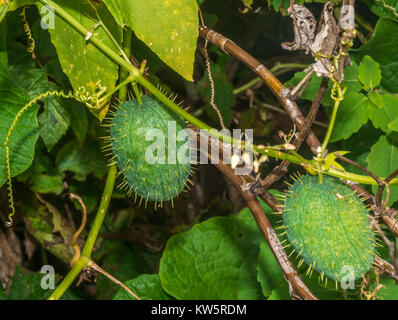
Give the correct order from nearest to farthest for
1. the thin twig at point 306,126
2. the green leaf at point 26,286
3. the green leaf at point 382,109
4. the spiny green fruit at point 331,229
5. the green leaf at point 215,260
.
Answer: the spiny green fruit at point 331,229
the thin twig at point 306,126
the green leaf at point 382,109
the green leaf at point 215,260
the green leaf at point 26,286

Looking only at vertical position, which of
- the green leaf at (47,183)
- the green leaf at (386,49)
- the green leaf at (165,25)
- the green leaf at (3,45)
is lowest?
the green leaf at (165,25)

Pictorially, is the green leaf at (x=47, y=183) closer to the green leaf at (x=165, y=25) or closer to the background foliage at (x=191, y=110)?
the background foliage at (x=191, y=110)

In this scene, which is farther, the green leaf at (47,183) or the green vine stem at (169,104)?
the green leaf at (47,183)

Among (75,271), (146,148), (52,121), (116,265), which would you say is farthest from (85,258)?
(116,265)

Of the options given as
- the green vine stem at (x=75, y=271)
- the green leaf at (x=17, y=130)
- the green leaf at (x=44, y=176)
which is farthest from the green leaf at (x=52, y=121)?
the green vine stem at (x=75, y=271)

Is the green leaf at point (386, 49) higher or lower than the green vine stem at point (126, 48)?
higher

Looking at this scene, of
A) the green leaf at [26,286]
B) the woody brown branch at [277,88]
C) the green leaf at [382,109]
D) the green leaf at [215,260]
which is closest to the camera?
the woody brown branch at [277,88]

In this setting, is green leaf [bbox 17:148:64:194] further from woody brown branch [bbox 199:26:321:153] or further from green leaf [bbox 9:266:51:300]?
woody brown branch [bbox 199:26:321:153]
